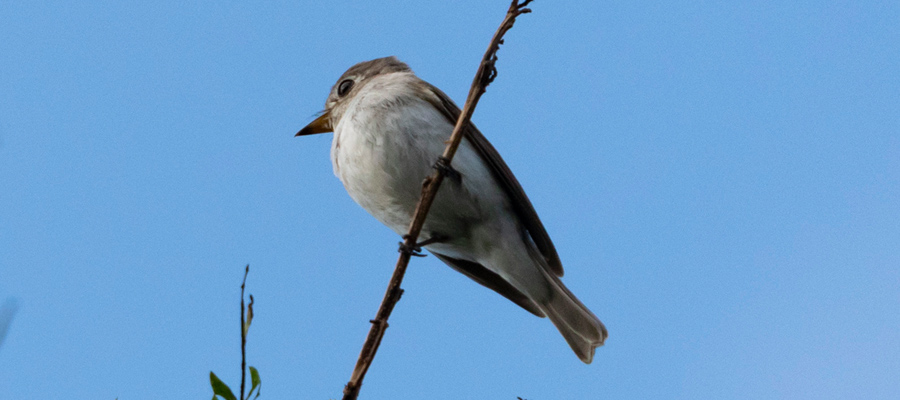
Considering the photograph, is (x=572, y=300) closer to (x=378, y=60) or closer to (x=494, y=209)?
(x=494, y=209)

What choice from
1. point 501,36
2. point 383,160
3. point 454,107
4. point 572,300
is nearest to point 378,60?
point 454,107

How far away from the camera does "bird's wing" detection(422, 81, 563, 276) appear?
482cm

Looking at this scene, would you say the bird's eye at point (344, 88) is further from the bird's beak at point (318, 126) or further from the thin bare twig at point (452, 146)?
the thin bare twig at point (452, 146)

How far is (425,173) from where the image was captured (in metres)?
4.40

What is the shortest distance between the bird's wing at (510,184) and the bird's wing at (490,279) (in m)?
0.34

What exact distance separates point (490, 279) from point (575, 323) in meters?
0.74

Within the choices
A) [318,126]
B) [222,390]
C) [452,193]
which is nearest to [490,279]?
[452,193]

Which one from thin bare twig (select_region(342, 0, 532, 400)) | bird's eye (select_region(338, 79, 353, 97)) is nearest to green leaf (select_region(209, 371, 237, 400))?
thin bare twig (select_region(342, 0, 532, 400))

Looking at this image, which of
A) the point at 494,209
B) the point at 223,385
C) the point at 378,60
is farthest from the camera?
the point at 378,60

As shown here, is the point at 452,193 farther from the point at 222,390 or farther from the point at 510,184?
the point at 222,390

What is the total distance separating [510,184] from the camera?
15.8 ft

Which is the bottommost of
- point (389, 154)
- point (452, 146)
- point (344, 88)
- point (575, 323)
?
point (452, 146)

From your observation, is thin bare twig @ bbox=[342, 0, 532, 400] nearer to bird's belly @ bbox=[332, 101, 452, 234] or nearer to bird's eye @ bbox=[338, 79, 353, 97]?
bird's belly @ bbox=[332, 101, 452, 234]

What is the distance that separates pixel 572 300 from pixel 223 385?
10.6 feet
